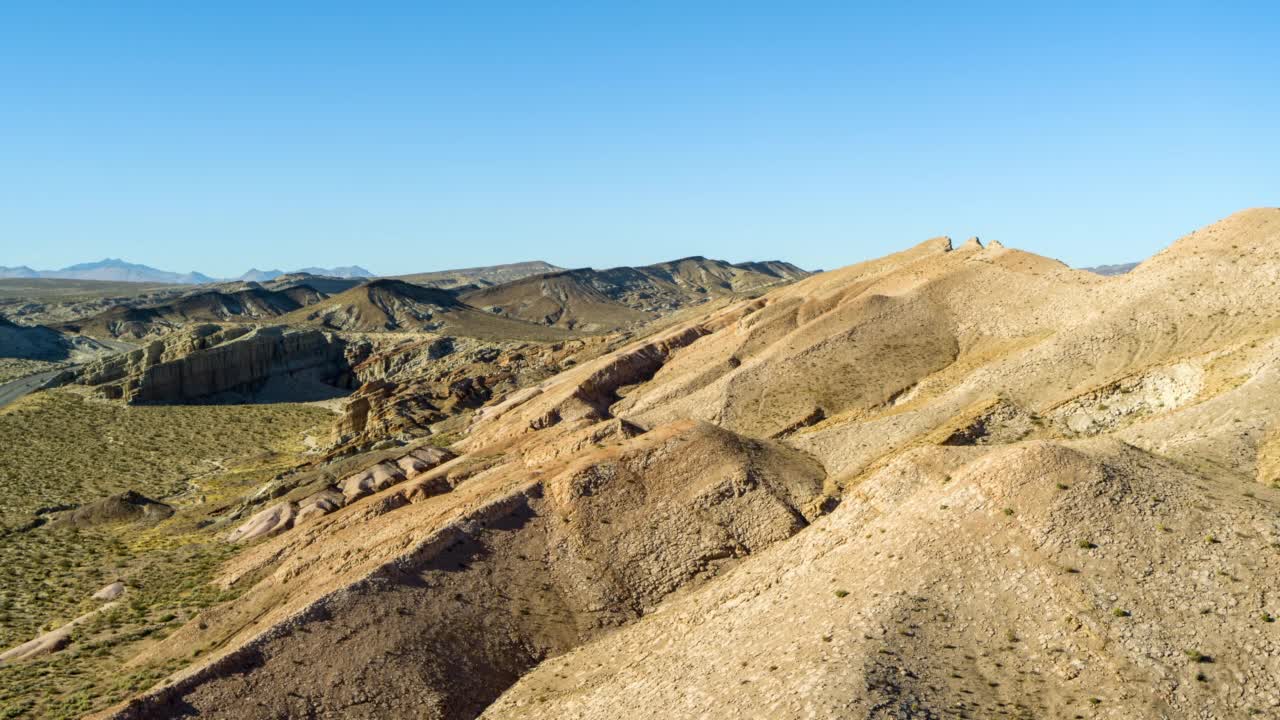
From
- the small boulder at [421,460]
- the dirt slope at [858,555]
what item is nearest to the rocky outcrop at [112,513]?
the dirt slope at [858,555]

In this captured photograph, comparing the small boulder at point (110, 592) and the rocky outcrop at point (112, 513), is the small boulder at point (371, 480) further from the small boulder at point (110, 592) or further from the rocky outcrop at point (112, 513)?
the rocky outcrop at point (112, 513)

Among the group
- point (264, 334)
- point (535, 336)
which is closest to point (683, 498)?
point (264, 334)

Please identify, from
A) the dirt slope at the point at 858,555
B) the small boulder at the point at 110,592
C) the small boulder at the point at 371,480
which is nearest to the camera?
the dirt slope at the point at 858,555

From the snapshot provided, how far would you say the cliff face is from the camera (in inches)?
3816

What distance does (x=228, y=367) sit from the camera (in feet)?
346

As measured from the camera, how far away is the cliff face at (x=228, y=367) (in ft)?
318

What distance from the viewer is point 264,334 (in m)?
115

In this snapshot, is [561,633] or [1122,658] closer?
[1122,658]

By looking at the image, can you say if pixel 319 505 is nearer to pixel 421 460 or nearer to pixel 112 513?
pixel 421 460

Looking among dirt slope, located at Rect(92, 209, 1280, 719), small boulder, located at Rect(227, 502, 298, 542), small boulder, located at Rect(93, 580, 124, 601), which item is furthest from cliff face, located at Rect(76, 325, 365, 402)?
dirt slope, located at Rect(92, 209, 1280, 719)

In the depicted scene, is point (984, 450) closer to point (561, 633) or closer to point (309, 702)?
point (561, 633)

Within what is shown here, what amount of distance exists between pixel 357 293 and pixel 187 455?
119 meters

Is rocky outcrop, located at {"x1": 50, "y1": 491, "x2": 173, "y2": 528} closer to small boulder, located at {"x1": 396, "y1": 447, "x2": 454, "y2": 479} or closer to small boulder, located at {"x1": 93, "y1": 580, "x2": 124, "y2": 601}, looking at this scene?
small boulder, located at {"x1": 93, "y1": 580, "x2": 124, "y2": 601}

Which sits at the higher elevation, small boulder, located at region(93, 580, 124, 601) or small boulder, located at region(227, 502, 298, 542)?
small boulder, located at region(227, 502, 298, 542)
